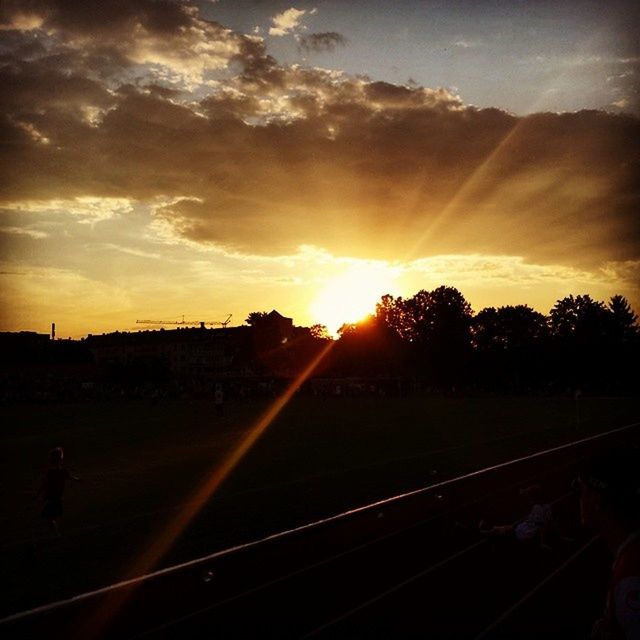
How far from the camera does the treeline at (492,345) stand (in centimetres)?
11412

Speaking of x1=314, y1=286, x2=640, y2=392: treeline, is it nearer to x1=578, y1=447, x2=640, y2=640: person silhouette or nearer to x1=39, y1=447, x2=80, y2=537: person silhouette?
x1=39, y1=447, x2=80, y2=537: person silhouette

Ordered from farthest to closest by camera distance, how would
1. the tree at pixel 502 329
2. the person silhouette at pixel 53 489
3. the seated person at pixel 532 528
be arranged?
the tree at pixel 502 329
the person silhouette at pixel 53 489
the seated person at pixel 532 528

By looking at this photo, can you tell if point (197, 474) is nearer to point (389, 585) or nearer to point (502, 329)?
point (389, 585)

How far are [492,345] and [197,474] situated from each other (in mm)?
118576

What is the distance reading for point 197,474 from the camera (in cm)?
2053

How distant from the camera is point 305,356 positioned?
137m

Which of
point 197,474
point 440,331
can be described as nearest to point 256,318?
point 440,331

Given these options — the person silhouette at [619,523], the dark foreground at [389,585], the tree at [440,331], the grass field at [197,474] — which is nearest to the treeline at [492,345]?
the tree at [440,331]

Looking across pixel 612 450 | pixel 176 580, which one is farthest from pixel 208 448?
pixel 612 450

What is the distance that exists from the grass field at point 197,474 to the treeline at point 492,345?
6762cm

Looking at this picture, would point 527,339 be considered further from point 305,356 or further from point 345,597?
point 345,597

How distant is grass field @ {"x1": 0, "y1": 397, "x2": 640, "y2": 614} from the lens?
11328mm

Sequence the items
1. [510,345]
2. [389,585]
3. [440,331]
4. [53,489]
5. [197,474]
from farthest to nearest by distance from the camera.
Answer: [510,345], [440,331], [197,474], [53,489], [389,585]

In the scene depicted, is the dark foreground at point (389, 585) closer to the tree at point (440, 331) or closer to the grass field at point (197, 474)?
the grass field at point (197, 474)
